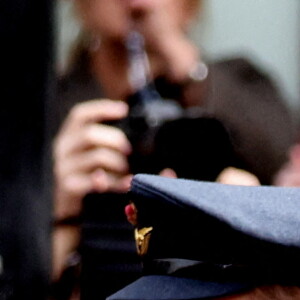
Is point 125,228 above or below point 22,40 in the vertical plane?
below

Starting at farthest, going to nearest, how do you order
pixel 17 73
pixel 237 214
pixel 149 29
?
pixel 149 29, pixel 17 73, pixel 237 214

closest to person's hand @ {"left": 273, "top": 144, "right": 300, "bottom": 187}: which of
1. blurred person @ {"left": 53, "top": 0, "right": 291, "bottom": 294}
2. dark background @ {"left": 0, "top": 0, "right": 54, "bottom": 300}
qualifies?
blurred person @ {"left": 53, "top": 0, "right": 291, "bottom": 294}

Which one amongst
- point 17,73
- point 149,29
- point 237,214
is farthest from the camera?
point 149,29

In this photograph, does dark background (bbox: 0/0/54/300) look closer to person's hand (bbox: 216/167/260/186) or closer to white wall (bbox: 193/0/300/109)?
person's hand (bbox: 216/167/260/186)

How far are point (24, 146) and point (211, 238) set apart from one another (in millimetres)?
262

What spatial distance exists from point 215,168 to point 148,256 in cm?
23

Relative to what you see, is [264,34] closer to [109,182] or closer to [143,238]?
[109,182]

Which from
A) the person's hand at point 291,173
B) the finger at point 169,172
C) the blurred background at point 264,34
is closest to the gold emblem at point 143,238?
the finger at point 169,172

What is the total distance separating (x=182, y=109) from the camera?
71 centimetres

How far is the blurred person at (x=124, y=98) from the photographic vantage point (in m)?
0.68

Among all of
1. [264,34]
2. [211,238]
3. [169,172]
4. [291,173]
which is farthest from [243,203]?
[264,34]

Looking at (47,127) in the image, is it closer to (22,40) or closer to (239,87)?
(22,40)

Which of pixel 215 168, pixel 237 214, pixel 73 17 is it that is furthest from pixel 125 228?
pixel 73 17

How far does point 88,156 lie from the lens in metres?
0.70
